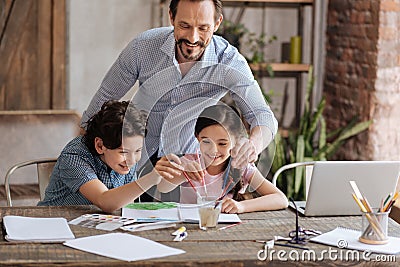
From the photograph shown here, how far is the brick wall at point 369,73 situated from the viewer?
4617 mm

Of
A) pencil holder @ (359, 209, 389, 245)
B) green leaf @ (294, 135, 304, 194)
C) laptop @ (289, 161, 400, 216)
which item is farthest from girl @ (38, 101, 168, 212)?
green leaf @ (294, 135, 304, 194)

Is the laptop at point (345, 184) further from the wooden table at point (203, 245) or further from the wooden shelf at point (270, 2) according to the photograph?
the wooden shelf at point (270, 2)

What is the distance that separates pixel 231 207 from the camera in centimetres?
262

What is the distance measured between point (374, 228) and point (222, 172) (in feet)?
2.07

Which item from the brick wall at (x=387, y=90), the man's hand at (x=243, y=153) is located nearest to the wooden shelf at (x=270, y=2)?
the brick wall at (x=387, y=90)

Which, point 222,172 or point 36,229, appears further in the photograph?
point 222,172

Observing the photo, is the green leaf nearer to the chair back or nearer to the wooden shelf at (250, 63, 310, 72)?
the wooden shelf at (250, 63, 310, 72)

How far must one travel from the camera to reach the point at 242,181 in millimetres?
2779

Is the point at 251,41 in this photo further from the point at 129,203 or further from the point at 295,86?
the point at 129,203

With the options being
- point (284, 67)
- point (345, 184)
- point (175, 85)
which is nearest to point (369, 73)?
point (284, 67)

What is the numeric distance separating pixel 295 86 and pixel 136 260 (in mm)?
3578

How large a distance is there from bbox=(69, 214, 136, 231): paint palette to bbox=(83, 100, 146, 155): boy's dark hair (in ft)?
0.91

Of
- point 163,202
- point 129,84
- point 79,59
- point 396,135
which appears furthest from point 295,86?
point 163,202

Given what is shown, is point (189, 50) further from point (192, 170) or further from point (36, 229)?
point (36, 229)
